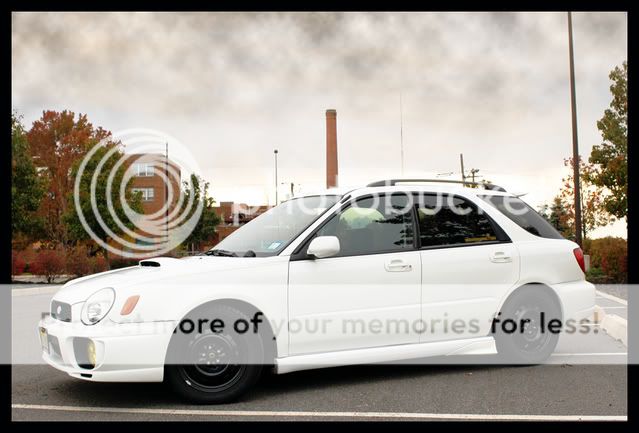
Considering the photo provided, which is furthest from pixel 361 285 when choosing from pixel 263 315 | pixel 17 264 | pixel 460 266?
pixel 17 264

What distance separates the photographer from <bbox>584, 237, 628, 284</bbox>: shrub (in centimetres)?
2050

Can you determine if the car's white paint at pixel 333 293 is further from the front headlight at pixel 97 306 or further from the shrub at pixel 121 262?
the shrub at pixel 121 262

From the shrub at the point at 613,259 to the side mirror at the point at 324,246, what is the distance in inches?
628

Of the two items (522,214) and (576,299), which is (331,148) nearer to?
(522,214)

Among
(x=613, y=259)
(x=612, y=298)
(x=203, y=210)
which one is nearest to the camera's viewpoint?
(x=612, y=298)

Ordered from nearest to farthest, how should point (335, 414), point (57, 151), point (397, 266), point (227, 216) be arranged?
1. point (335, 414)
2. point (397, 266)
3. point (57, 151)
4. point (227, 216)

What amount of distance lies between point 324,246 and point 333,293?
492 millimetres

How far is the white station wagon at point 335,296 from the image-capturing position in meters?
5.41

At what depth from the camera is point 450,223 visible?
694cm

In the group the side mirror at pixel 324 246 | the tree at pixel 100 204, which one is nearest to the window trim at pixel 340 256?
the side mirror at pixel 324 246

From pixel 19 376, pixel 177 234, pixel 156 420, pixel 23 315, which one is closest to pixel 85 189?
pixel 177 234

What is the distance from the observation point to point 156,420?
5105 mm

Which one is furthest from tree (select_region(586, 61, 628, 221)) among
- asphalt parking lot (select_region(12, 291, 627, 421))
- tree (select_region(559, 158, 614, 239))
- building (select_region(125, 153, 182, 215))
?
building (select_region(125, 153, 182, 215))
